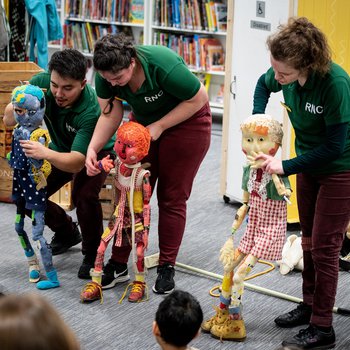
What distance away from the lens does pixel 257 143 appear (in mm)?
2863

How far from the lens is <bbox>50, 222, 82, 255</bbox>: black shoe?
3.97 meters

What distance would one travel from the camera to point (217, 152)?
20.5 feet

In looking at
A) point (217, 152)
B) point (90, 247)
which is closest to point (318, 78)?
point (90, 247)

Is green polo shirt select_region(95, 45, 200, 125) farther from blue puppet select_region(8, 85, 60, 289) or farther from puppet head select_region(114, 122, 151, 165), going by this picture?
blue puppet select_region(8, 85, 60, 289)

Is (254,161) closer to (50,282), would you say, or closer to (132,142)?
(132,142)

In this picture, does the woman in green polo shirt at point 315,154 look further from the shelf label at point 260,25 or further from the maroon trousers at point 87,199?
the shelf label at point 260,25

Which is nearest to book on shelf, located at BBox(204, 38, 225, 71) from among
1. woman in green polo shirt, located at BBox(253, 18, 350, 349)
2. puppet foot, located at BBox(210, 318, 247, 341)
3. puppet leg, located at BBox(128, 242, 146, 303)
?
puppet leg, located at BBox(128, 242, 146, 303)

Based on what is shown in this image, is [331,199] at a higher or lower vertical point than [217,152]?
higher

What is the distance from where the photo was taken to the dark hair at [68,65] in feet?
10.8

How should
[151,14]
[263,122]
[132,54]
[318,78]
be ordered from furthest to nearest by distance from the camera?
[151,14] → [132,54] → [263,122] → [318,78]

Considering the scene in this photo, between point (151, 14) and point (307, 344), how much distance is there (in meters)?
5.05

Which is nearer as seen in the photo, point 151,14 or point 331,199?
point 331,199

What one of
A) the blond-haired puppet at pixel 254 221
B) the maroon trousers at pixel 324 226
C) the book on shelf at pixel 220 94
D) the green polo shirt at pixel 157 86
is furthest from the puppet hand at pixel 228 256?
the book on shelf at pixel 220 94

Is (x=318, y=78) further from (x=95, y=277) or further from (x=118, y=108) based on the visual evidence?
(x=95, y=277)
